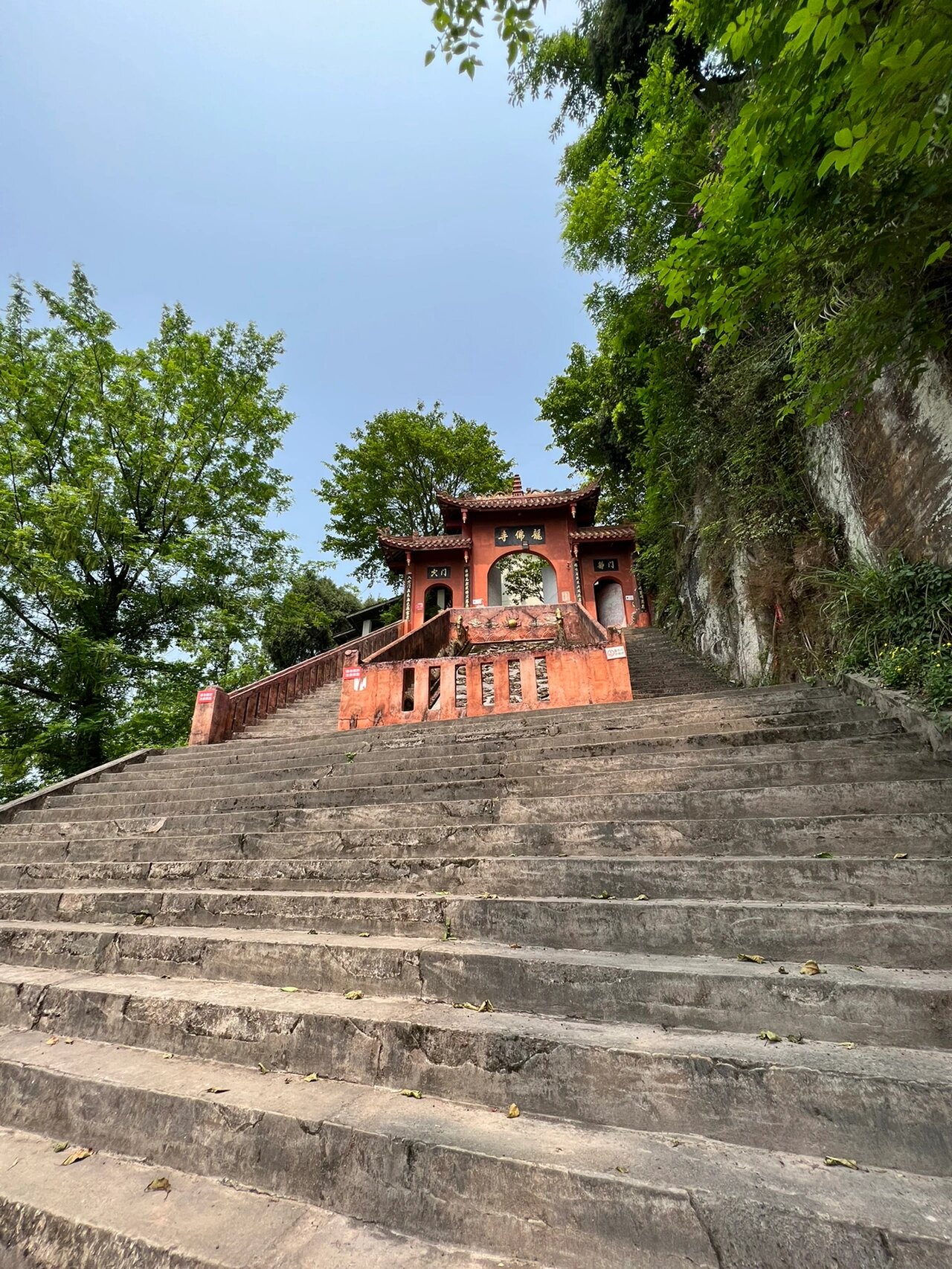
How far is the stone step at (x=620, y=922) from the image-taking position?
1847mm

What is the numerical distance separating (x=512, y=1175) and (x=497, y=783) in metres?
2.51

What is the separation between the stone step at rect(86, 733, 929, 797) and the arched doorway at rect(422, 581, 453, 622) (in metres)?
12.5

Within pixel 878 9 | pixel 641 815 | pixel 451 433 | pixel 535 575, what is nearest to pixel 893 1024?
pixel 641 815

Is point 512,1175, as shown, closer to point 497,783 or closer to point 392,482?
point 497,783

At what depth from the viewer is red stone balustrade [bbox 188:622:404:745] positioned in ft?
26.1

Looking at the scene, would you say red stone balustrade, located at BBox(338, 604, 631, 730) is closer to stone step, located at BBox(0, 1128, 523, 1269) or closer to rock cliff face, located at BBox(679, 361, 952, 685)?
rock cliff face, located at BBox(679, 361, 952, 685)

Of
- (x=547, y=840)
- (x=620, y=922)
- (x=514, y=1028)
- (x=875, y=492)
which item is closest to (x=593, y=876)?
(x=620, y=922)

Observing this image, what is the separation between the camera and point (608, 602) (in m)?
18.9

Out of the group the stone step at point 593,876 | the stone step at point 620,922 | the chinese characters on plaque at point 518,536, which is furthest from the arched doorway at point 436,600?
the stone step at point 620,922

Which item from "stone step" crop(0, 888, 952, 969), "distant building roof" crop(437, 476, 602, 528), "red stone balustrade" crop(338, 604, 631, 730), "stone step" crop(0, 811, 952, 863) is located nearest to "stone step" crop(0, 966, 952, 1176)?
"stone step" crop(0, 888, 952, 969)

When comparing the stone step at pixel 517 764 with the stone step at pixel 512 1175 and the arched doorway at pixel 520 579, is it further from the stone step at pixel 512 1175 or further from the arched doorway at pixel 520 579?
the arched doorway at pixel 520 579

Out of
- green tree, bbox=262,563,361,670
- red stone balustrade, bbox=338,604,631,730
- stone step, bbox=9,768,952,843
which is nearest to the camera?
stone step, bbox=9,768,952,843

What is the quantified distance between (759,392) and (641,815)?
7.05m

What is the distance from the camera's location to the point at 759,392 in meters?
7.38
